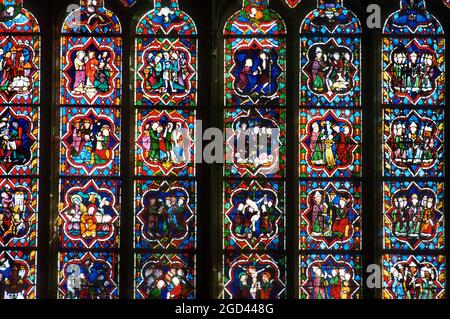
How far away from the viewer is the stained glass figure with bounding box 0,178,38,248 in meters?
10.8

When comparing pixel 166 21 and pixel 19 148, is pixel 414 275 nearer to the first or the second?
pixel 166 21

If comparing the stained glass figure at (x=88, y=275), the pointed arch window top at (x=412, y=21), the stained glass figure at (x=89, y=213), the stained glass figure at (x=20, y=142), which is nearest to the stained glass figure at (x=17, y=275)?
the stained glass figure at (x=88, y=275)

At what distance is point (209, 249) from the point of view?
422 inches

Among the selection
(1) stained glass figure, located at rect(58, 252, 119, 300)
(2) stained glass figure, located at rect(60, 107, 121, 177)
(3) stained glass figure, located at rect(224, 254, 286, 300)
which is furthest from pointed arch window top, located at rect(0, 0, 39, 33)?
Result: (3) stained glass figure, located at rect(224, 254, 286, 300)

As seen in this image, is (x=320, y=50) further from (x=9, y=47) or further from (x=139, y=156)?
(x=9, y=47)

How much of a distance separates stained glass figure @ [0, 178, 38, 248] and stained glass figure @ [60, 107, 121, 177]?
1.54 feet

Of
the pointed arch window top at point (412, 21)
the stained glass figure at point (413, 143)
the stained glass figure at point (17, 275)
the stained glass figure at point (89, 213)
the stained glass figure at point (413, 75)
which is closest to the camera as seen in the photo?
the stained glass figure at point (17, 275)

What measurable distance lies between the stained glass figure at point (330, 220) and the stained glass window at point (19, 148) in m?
3.10

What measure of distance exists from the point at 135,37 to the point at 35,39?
1179 mm

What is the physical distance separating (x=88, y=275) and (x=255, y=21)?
3.56 m

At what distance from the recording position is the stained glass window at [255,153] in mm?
10812

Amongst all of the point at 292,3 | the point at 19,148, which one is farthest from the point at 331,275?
the point at 19,148

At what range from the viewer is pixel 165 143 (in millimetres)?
11031

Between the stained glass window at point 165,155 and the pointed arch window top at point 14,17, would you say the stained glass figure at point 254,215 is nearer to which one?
the stained glass window at point 165,155
